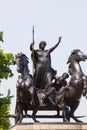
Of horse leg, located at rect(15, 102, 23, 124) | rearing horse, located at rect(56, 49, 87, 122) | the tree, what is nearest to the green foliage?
the tree

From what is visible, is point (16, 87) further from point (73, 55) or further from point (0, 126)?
point (0, 126)

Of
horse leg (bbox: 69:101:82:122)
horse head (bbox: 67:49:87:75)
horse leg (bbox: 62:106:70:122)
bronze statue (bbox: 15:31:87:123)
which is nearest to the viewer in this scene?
bronze statue (bbox: 15:31:87:123)

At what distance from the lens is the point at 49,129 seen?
28.0 metres

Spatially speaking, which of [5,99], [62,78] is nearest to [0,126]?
[5,99]

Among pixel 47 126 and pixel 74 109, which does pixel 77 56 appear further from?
pixel 47 126

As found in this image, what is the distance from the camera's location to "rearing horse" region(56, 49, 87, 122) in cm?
2859

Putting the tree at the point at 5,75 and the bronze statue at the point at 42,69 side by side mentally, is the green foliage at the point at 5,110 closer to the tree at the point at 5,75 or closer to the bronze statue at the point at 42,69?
the tree at the point at 5,75

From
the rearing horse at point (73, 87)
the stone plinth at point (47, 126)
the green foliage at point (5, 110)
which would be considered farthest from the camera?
the green foliage at point (5, 110)

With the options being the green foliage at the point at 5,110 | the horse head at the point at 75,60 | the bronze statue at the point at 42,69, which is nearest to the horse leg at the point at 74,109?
the horse head at the point at 75,60

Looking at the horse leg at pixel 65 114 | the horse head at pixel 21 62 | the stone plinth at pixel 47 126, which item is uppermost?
the horse head at pixel 21 62

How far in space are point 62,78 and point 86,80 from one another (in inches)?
57.6

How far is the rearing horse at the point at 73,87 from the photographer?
28.6m

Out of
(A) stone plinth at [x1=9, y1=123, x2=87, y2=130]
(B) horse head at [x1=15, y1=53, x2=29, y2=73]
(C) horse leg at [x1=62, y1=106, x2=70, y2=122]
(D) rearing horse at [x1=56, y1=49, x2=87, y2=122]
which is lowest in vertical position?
(A) stone plinth at [x1=9, y1=123, x2=87, y2=130]

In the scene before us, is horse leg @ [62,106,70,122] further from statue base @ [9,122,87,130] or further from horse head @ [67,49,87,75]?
horse head @ [67,49,87,75]
